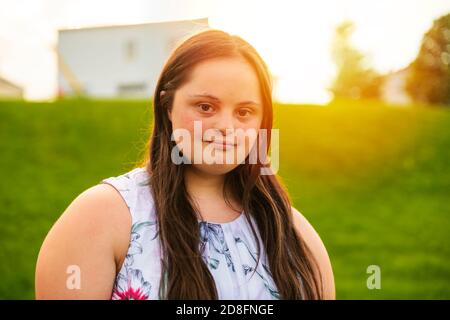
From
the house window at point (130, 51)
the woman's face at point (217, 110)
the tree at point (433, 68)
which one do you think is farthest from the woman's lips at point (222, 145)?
the house window at point (130, 51)

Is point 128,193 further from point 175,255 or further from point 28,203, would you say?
point 28,203

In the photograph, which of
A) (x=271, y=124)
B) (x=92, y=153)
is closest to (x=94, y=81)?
(x=92, y=153)

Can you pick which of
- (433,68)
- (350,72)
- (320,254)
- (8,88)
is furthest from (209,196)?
(350,72)

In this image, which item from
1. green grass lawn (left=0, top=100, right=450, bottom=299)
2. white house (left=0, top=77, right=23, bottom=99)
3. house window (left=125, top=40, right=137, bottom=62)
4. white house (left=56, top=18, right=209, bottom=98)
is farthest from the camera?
house window (left=125, top=40, right=137, bottom=62)

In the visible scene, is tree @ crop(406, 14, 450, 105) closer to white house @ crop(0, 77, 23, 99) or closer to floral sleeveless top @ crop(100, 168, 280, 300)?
floral sleeveless top @ crop(100, 168, 280, 300)

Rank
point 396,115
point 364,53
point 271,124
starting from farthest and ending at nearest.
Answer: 1. point 364,53
2. point 396,115
3. point 271,124

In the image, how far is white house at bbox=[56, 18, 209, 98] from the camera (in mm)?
18609

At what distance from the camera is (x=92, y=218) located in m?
1.29

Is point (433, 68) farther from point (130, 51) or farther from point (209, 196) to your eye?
point (130, 51)

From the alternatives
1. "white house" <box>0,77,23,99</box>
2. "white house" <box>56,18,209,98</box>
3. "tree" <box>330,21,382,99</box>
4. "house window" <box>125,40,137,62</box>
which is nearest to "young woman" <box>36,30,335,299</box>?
"white house" <box>0,77,23,99</box>

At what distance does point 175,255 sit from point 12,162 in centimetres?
716

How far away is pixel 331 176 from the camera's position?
330 inches

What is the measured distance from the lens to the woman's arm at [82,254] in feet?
4.17

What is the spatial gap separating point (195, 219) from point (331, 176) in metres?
7.17
